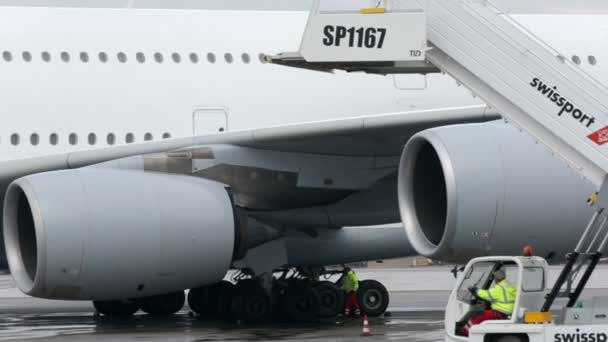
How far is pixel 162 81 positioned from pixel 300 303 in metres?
3.35

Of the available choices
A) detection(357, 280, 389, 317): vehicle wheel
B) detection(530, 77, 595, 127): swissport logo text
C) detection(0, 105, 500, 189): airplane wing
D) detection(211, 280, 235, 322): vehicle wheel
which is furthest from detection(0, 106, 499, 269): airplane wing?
detection(530, 77, 595, 127): swissport logo text

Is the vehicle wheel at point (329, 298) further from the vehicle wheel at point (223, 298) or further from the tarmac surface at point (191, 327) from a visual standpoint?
the vehicle wheel at point (223, 298)

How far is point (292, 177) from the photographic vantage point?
15547mm

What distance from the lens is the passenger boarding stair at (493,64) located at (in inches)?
424

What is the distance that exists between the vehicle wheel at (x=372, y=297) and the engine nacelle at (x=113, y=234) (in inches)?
147

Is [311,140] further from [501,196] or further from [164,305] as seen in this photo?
[164,305]

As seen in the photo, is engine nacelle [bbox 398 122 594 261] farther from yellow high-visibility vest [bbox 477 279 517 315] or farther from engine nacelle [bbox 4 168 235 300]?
engine nacelle [bbox 4 168 235 300]

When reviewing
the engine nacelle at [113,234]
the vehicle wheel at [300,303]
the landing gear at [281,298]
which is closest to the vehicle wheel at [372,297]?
the landing gear at [281,298]

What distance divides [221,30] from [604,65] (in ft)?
17.3

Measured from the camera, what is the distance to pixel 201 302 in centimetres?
1755

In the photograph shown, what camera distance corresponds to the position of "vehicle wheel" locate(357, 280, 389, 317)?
58.0 feet

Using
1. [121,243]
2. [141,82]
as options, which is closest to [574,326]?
[121,243]

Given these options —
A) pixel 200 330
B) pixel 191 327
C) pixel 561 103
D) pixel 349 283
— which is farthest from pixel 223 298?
pixel 561 103

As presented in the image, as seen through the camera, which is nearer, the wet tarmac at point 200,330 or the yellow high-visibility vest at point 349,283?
the wet tarmac at point 200,330
